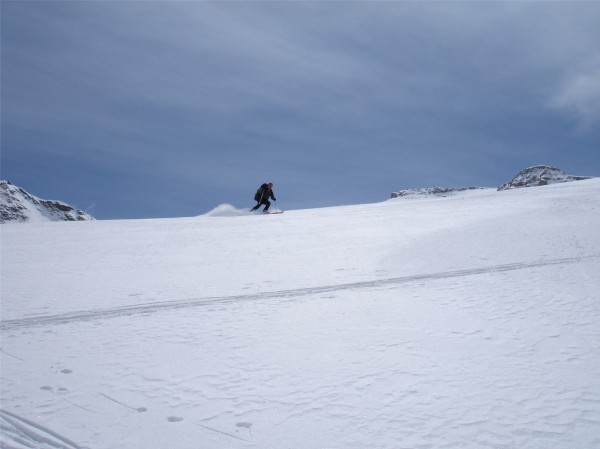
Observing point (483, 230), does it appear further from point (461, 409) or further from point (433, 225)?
point (461, 409)

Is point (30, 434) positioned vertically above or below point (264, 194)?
below

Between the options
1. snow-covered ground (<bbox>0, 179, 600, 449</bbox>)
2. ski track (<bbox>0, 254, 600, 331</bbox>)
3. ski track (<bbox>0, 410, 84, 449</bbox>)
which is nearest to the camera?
ski track (<bbox>0, 410, 84, 449</bbox>)

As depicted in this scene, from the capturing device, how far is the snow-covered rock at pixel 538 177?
119375mm

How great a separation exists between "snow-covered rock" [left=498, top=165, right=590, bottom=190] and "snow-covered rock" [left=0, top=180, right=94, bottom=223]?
5311 inches

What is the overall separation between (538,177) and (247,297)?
14893cm

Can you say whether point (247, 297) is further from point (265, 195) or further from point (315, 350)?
point (265, 195)

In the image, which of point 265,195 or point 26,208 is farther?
point 26,208

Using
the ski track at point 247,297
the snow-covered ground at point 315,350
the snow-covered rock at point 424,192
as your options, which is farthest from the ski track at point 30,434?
the snow-covered rock at point 424,192

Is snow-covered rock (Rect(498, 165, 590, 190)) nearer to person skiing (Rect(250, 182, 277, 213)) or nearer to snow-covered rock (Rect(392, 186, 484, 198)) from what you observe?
snow-covered rock (Rect(392, 186, 484, 198))

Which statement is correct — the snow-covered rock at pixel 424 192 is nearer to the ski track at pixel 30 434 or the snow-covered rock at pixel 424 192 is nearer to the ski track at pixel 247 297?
the ski track at pixel 247 297

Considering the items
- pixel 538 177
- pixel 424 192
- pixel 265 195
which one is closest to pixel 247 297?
pixel 265 195

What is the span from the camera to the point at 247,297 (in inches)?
248

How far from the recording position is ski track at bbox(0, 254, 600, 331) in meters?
5.56

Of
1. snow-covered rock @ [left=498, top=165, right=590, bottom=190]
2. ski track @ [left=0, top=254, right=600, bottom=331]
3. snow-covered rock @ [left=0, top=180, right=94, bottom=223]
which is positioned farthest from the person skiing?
snow-covered rock @ [left=0, top=180, right=94, bottom=223]
